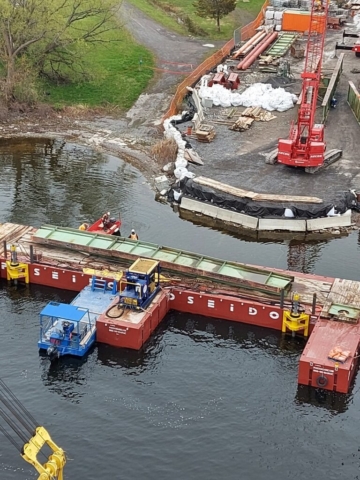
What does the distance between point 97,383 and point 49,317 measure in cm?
599

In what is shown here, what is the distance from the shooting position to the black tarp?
6688 centimetres

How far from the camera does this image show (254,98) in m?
89.4

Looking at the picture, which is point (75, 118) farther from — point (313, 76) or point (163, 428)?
point (163, 428)

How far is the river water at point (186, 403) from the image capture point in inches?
1593

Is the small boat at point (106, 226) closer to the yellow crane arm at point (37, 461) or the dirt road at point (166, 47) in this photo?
the yellow crane arm at point (37, 461)

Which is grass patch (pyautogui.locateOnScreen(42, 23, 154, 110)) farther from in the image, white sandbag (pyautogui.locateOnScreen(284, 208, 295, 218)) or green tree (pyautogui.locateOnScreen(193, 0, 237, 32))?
white sandbag (pyautogui.locateOnScreen(284, 208, 295, 218))

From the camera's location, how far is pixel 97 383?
46844mm

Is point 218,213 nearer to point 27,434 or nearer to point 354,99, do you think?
point 354,99

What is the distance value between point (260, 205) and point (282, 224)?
2.59 m

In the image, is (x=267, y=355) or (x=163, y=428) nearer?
(x=163, y=428)

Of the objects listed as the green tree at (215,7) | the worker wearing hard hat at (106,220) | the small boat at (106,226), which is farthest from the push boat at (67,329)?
the green tree at (215,7)

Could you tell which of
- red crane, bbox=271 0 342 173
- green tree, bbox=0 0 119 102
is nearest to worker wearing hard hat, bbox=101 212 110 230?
red crane, bbox=271 0 342 173

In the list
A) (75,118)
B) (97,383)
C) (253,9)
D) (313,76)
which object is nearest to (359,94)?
(313,76)

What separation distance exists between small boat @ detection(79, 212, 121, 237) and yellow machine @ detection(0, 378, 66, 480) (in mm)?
20049
